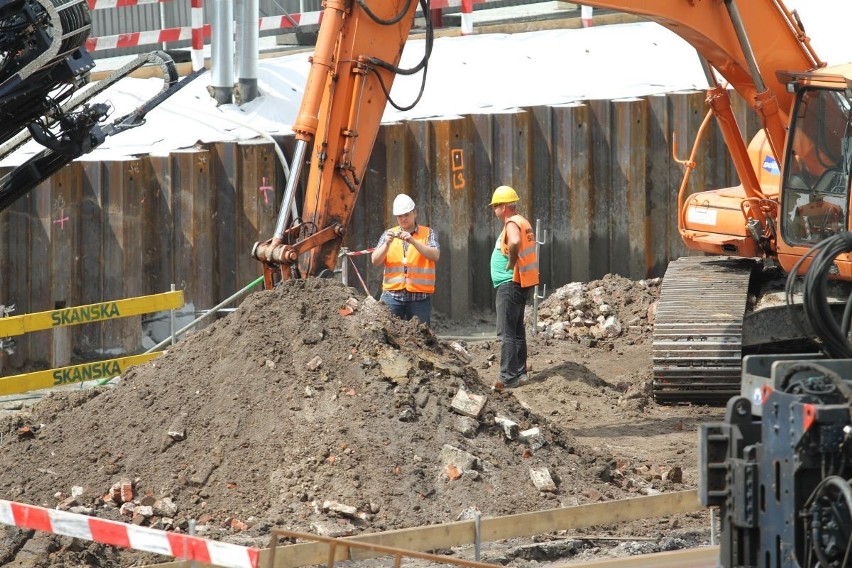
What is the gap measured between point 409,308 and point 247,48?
5371 mm

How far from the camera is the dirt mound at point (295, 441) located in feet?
29.6

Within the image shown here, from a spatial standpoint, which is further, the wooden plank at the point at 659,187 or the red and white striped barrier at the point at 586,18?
the red and white striped barrier at the point at 586,18

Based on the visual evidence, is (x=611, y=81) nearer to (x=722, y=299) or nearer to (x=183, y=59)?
(x=183, y=59)

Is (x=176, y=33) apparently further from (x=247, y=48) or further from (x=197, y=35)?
(x=247, y=48)

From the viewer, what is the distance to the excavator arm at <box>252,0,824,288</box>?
417 inches

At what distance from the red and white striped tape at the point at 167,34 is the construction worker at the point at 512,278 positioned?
7249mm

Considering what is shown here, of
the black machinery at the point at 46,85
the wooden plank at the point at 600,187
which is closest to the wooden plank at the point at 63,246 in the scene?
the black machinery at the point at 46,85

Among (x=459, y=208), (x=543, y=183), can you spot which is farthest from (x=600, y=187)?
(x=459, y=208)

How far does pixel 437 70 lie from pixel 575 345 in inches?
207

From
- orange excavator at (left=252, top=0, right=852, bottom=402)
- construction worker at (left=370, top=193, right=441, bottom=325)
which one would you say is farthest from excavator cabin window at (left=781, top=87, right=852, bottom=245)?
construction worker at (left=370, top=193, right=441, bottom=325)

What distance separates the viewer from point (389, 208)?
16359 millimetres

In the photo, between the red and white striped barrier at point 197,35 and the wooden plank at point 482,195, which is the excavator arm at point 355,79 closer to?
the wooden plank at point 482,195

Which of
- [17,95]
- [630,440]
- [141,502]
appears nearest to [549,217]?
[630,440]

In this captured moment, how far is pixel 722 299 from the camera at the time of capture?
1224 cm
